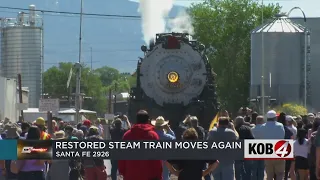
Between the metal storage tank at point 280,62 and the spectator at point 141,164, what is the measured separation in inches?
1583

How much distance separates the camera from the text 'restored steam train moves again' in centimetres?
2583

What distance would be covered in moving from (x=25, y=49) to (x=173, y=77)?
2203 inches

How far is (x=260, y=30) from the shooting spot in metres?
57.2

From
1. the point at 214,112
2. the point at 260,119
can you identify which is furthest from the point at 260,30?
the point at 260,119

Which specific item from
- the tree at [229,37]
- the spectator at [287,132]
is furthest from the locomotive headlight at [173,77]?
the tree at [229,37]

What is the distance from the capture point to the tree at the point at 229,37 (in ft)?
233

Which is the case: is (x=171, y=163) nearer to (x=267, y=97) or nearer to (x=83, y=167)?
(x=83, y=167)

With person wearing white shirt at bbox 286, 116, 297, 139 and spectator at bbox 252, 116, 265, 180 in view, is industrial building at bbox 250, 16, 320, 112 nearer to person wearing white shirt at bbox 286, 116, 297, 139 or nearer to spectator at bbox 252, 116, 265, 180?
person wearing white shirt at bbox 286, 116, 297, 139

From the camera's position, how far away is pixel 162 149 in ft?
50.5

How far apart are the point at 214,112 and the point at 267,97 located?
82.5 ft

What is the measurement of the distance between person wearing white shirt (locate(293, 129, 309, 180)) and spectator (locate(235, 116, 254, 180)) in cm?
96

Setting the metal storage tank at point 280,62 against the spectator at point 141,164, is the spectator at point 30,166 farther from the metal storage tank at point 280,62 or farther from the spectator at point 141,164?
the metal storage tank at point 280,62

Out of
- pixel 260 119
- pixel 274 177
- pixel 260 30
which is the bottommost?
pixel 274 177
